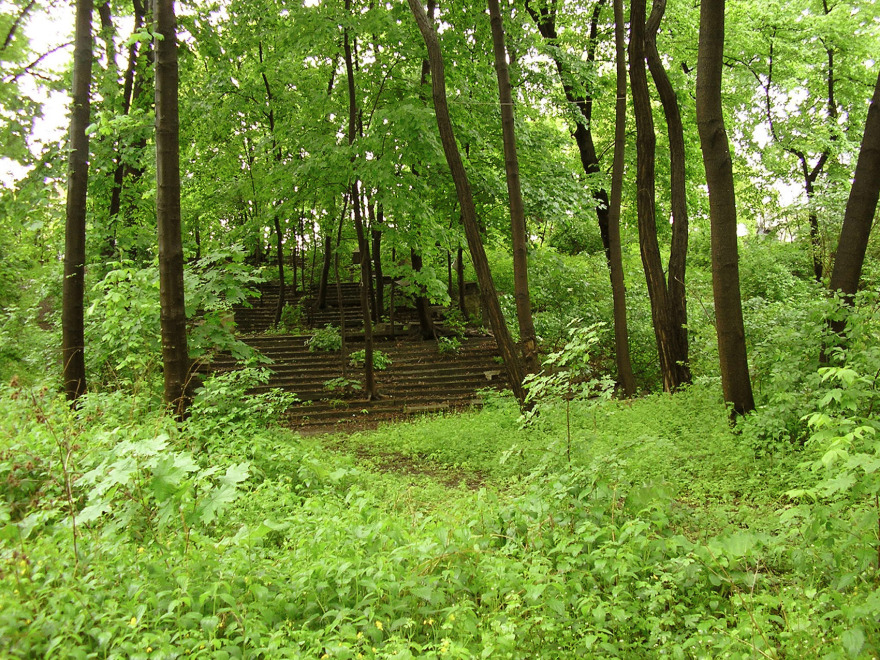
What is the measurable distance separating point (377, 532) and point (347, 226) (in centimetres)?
1767

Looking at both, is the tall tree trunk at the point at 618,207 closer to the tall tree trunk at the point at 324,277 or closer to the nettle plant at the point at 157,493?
the nettle plant at the point at 157,493

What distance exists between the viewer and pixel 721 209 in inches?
259

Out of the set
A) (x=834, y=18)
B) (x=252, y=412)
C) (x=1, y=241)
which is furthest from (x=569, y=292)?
(x=1, y=241)

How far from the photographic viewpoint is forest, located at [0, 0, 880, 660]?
2930mm

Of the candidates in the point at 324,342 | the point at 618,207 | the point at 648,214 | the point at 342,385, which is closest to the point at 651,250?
the point at 648,214

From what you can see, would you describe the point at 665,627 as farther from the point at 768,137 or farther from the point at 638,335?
the point at 768,137

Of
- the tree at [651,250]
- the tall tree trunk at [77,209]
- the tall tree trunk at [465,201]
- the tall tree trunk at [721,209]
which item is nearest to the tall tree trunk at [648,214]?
the tree at [651,250]

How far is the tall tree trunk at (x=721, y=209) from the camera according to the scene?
6.48 metres

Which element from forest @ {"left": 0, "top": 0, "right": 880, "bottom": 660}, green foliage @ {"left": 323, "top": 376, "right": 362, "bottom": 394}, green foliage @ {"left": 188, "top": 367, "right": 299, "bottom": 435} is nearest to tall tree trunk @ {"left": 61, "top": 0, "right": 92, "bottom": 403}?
forest @ {"left": 0, "top": 0, "right": 880, "bottom": 660}

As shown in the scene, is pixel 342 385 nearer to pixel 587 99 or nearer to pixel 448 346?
pixel 448 346

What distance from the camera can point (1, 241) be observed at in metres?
13.3

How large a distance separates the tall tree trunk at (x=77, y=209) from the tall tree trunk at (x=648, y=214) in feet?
29.5

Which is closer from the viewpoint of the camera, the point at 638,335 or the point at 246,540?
the point at 246,540

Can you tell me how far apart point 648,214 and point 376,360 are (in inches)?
309
